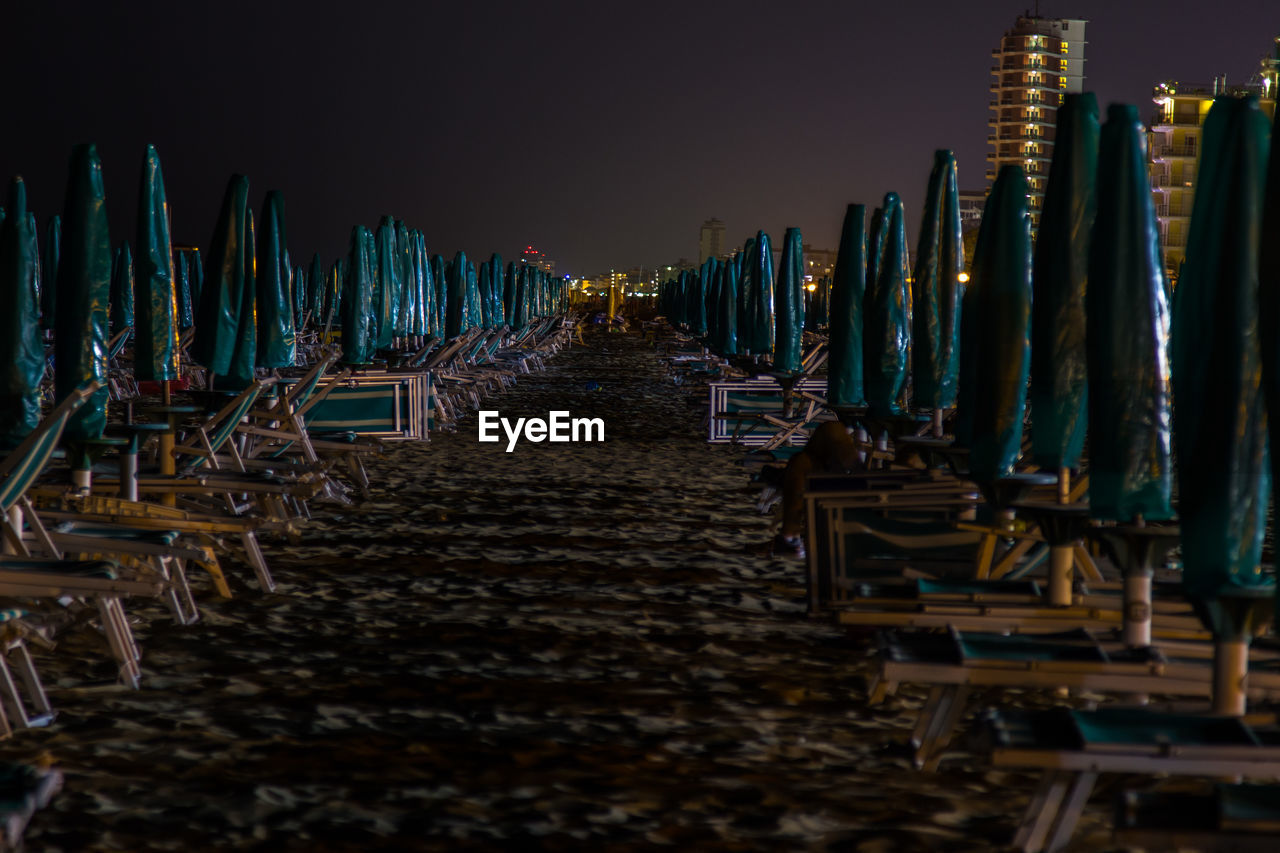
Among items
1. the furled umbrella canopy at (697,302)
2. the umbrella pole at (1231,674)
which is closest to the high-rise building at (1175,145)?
the furled umbrella canopy at (697,302)

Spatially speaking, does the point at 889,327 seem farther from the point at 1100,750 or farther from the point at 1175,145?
the point at 1175,145

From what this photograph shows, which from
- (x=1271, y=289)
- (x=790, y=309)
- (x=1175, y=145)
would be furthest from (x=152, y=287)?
(x=1175, y=145)

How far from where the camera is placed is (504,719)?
16.0 feet

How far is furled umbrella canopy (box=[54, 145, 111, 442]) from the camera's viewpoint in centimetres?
659

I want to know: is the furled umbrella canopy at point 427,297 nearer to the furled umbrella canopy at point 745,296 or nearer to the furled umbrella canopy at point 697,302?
the furled umbrella canopy at point 745,296

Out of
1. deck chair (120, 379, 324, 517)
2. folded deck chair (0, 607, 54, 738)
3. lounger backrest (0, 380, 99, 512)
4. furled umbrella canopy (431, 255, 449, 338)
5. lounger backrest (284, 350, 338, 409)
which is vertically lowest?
folded deck chair (0, 607, 54, 738)

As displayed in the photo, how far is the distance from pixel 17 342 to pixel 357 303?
6.66 meters

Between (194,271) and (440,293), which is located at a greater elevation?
(194,271)

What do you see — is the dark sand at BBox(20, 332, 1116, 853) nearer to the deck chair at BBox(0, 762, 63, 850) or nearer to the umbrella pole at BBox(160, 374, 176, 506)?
the deck chair at BBox(0, 762, 63, 850)

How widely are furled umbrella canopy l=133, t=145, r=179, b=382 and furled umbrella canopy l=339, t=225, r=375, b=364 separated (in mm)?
4789

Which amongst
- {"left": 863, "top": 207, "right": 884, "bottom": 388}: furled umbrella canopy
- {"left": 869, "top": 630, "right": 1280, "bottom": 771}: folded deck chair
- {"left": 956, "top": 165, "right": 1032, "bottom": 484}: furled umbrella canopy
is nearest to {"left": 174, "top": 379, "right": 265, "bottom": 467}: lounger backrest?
{"left": 863, "top": 207, "right": 884, "bottom": 388}: furled umbrella canopy

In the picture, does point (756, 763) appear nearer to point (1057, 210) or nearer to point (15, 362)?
point (1057, 210)

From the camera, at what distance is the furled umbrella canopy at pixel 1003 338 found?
5461 mm

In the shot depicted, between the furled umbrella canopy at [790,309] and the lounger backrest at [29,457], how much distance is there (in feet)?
30.9
